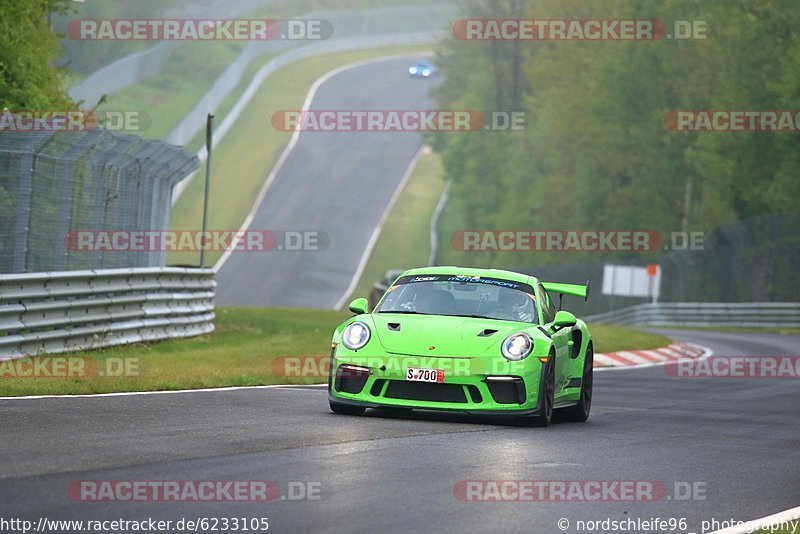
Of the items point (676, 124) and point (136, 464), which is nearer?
point (136, 464)

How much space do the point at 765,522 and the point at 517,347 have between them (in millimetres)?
4495

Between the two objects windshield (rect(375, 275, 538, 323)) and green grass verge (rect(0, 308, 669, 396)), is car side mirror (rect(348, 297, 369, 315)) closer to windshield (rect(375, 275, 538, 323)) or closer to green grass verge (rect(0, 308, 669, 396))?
windshield (rect(375, 275, 538, 323))

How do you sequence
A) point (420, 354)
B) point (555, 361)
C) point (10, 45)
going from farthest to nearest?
point (10, 45) < point (555, 361) < point (420, 354)

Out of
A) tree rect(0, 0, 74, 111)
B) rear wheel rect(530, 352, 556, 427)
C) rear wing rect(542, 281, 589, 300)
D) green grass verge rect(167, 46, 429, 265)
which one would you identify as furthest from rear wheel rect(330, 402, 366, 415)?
green grass verge rect(167, 46, 429, 265)

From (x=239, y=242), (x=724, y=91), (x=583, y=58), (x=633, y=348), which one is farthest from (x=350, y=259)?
(x=633, y=348)

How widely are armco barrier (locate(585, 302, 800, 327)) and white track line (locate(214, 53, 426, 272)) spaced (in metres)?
15.1

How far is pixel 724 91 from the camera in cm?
5244

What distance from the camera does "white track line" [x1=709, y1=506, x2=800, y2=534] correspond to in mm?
7650

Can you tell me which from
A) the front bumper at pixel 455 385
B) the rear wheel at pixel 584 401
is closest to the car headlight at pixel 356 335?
the front bumper at pixel 455 385

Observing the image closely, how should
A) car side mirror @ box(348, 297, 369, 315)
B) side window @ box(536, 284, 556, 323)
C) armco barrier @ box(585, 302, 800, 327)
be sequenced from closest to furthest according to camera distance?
car side mirror @ box(348, 297, 369, 315) → side window @ box(536, 284, 556, 323) → armco barrier @ box(585, 302, 800, 327)

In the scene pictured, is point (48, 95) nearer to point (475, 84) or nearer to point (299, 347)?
point (299, 347)

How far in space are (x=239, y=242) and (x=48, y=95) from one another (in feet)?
114

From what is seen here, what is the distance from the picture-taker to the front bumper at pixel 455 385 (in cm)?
1216

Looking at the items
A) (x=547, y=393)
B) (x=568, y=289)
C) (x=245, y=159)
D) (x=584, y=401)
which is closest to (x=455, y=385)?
(x=547, y=393)
